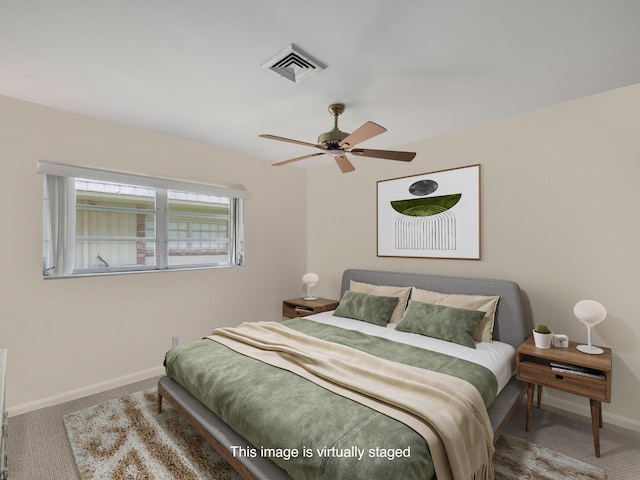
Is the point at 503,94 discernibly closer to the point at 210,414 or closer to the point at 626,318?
the point at 626,318

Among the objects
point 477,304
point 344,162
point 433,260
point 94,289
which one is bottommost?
point 477,304

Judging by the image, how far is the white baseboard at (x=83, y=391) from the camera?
2.58m

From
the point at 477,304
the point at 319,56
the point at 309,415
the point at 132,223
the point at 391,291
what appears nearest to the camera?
the point at 309,415

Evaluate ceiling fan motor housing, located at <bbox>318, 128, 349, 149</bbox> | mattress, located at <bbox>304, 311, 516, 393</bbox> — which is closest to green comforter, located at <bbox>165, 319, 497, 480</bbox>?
mattress, located at <bbox>304, 311, 516, 393</bbox>

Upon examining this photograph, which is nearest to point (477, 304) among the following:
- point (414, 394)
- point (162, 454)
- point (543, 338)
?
point (543, 338)

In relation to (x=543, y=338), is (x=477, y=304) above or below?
above

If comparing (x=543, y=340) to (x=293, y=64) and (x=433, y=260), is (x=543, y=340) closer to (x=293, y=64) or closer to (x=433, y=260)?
(x=433, y=260)

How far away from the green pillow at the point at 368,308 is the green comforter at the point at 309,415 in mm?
745

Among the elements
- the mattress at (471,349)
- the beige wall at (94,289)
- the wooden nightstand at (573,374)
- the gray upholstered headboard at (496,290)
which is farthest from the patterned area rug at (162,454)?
the gray upholstered headboard at (496,290)

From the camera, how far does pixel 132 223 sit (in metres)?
3.26

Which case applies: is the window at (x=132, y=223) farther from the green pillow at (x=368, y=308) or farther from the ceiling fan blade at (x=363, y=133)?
the ceiling fan blade at (x=363, y=133)

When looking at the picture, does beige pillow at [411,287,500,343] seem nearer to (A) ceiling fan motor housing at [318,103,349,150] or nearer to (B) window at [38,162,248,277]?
(A) ceiling fan motor housing at [318,103,349,150]

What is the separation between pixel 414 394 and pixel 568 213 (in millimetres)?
2094

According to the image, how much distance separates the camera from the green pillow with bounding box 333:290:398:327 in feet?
10.6
